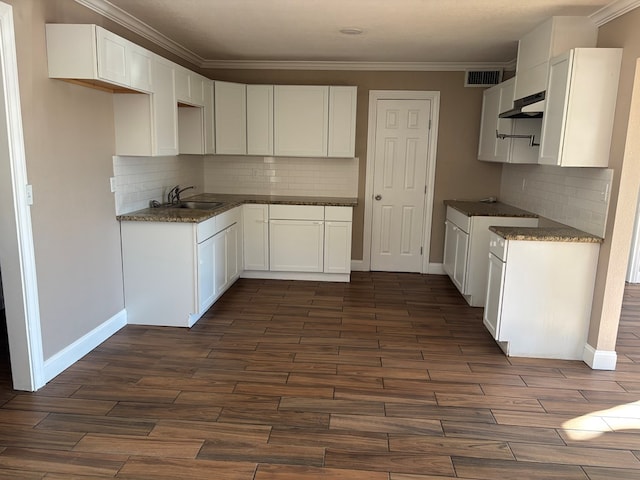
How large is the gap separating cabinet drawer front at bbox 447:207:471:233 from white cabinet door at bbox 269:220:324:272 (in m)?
1.49

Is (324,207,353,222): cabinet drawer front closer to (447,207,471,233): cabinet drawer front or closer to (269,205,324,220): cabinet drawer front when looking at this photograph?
(269,205,324,220): cabinet drawer front

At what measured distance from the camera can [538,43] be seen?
12.3 ft

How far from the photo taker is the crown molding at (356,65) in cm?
545

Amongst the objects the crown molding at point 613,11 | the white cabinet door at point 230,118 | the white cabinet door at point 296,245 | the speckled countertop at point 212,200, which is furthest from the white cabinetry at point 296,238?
the crown molding at point 613,11

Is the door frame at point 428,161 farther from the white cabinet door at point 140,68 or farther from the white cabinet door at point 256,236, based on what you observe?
the white cabinet door at point 140,68

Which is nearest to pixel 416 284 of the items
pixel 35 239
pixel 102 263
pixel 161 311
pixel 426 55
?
pixel 426 55

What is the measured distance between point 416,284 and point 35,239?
3.94 m

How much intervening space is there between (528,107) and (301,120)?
8.49 feet

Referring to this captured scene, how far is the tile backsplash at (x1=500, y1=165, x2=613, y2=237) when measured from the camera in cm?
337

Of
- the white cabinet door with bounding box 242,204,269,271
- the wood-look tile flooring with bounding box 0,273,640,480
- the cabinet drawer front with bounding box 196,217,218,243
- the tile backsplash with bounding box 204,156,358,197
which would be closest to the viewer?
the wood-look tile flooring with bounding box 0,273,640,480

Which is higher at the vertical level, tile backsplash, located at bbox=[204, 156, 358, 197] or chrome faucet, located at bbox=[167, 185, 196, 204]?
tile backsplash, located at bbox=[204, 156, 358, 197]

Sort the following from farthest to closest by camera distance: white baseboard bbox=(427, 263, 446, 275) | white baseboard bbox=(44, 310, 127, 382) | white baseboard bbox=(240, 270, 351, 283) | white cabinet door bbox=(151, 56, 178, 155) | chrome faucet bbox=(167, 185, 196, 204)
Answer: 1. white baseboard bbox=(427, 263, 446, 275)
2. white baseboard bbox=(240, 270, 351, 283)
3. chrome faucet bbox=(167, 185, 196, 204)
4. white cabinet door bbox=(151, 56, 178, 155)
5. white baseboard bbox=(44, 310, 127, 382)

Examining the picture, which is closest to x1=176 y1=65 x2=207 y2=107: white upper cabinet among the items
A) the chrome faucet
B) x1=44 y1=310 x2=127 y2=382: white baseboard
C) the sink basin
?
the chrome faucet

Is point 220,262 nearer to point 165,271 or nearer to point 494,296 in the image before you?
point 165,271
